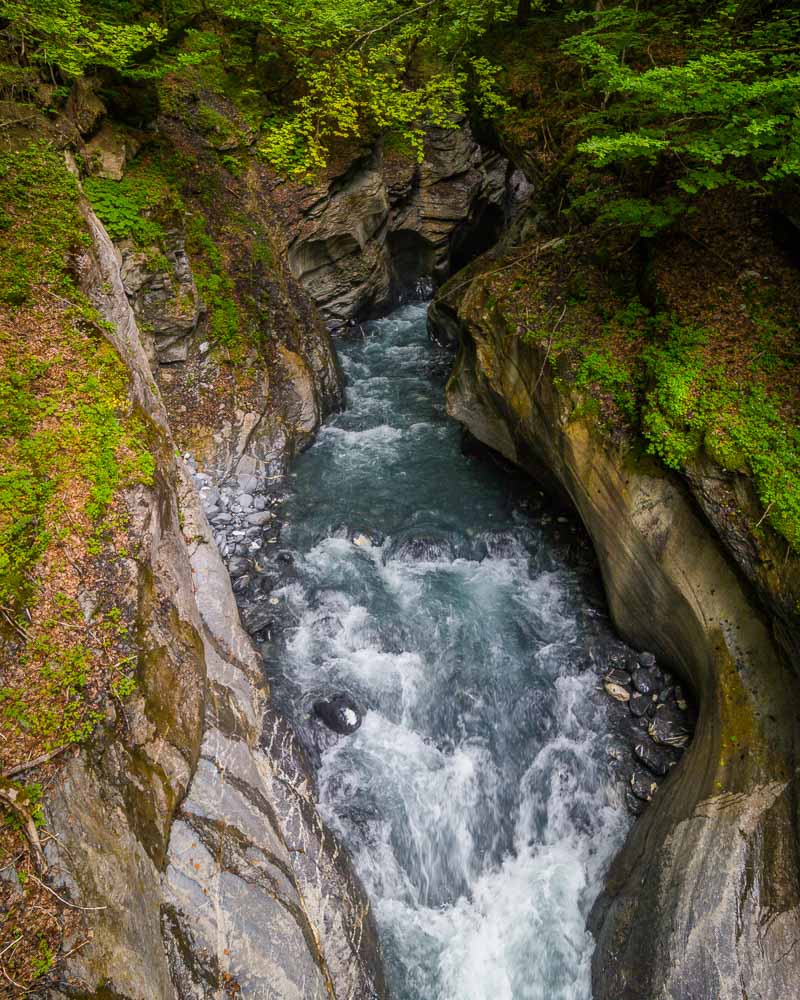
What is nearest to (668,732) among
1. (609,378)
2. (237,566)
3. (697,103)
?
(609,378)

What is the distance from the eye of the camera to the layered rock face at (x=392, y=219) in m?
14.0

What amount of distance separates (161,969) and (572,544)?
297 inches

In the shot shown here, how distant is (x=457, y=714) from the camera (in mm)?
7270

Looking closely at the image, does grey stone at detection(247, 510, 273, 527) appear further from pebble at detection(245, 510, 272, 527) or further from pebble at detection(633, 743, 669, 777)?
pebble at detection(633, 743, 669, 777)

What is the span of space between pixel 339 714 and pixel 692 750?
413 cm

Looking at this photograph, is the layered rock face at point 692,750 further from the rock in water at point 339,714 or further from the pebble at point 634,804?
the rock in water at point 339,714

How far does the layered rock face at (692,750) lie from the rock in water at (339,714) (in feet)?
10.9

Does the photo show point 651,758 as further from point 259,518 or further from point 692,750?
point 259,518

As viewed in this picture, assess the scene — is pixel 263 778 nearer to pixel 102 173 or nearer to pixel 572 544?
pixel 572 544

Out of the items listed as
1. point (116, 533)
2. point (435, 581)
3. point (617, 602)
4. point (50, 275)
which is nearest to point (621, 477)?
point (617, 602)

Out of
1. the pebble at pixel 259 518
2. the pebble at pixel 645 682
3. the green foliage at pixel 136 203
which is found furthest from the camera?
the pebble at pixel 259 518

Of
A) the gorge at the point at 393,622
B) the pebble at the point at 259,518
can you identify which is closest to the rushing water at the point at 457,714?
the gorge at the point at 393,622

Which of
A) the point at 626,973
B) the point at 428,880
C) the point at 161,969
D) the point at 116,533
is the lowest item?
the point at 428,880

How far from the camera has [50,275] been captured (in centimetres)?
594
